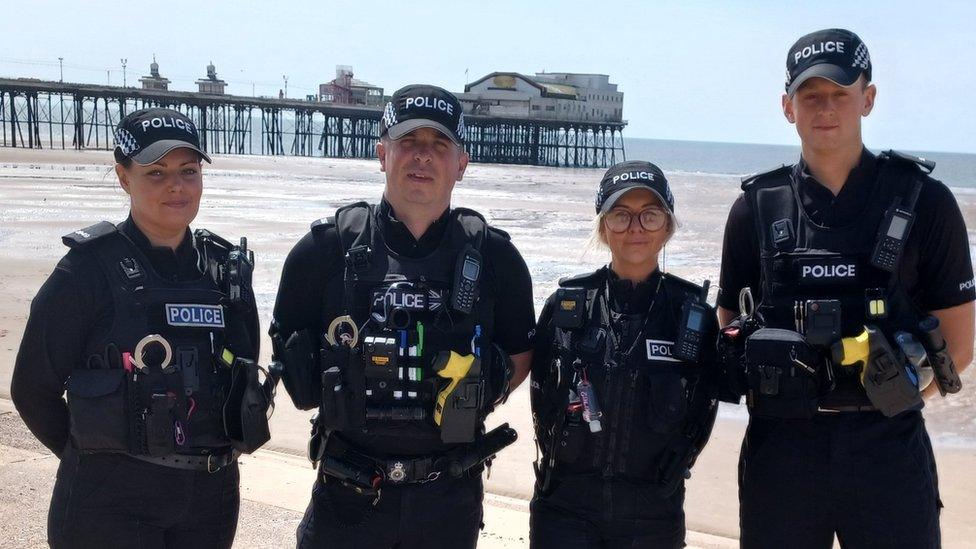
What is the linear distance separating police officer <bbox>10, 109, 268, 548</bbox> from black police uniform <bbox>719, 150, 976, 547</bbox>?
75.3 inches

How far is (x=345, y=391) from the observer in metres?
3.31

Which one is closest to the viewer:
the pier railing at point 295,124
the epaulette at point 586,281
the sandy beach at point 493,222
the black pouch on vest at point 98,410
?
the black pouch on vest at point 98,410

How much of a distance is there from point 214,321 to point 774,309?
6.93 ft

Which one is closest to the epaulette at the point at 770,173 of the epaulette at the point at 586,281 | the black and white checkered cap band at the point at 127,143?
the epaulette at the point at 586,281

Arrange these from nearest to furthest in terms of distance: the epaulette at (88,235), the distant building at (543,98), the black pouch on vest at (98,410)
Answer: the black pouch on vest at (98,410), the epaulette at (88,235), the distant building at (543,98)

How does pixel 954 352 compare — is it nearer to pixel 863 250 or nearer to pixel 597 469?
pixel 863 250

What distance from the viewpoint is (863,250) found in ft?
11.2

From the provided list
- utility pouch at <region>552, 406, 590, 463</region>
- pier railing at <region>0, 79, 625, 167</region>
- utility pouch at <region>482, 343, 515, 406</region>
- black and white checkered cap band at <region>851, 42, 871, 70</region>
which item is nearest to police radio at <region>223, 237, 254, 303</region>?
utility pouch at <region>482, 343, 515, 406</region>

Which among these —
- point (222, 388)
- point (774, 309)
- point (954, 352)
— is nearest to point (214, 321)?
point (222, 388)

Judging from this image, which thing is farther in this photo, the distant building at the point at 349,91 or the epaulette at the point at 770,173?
the distant building at the point at 349,91

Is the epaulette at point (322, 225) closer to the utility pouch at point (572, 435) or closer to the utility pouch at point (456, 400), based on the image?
the utility pouch at point (456, 400)

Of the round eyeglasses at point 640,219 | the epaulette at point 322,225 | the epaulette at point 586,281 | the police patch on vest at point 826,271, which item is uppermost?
the round eyeglasses at point 640,219

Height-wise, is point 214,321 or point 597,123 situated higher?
point 597,123

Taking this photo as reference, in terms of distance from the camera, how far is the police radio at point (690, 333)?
→ 3512 mm
